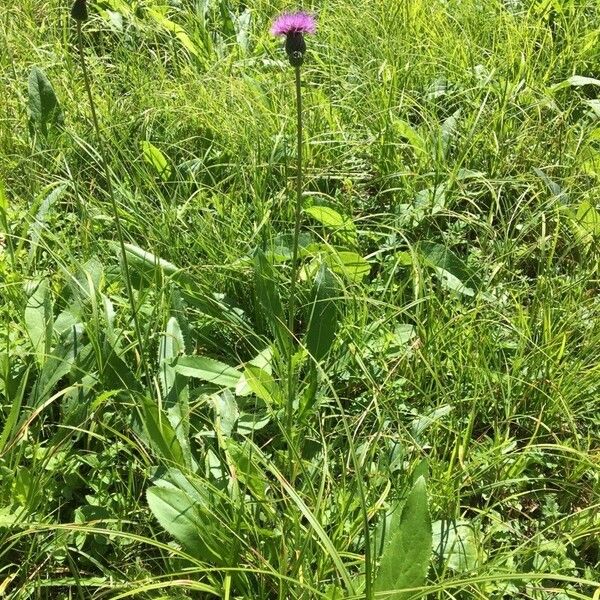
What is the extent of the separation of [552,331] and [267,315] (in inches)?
21.7

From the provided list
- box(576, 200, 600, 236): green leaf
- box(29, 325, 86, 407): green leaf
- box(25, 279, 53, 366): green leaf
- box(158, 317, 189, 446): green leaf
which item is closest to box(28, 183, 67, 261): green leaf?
box(25, 279, 53, 366): green leaf

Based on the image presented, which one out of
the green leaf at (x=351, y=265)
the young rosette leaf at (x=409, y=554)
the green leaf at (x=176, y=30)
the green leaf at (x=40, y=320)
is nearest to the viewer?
the young rosette leaf at (x=409, y=554)

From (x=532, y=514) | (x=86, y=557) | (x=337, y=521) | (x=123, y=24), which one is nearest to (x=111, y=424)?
(x=86, y=557)

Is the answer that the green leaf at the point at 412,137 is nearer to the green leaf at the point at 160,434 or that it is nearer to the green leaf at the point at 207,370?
the green leaf at the point at 207,370

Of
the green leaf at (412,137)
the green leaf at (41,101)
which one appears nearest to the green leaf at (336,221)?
the green leaf at (412,137)

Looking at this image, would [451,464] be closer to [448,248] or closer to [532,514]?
[532,514]

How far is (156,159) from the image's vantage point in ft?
6.19

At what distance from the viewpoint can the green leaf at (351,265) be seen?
1558 millimetres

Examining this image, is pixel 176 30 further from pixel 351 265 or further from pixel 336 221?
pixel 351 265

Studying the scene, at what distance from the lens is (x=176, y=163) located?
200cm

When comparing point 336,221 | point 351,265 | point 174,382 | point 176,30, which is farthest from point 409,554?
point 176,30

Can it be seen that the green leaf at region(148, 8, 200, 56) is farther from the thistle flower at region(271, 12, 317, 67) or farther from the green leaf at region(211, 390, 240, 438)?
the green leaf at region(211, 390, 240, 438)

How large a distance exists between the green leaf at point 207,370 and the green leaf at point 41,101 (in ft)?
3.13

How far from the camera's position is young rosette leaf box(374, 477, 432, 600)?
40.4 inches
